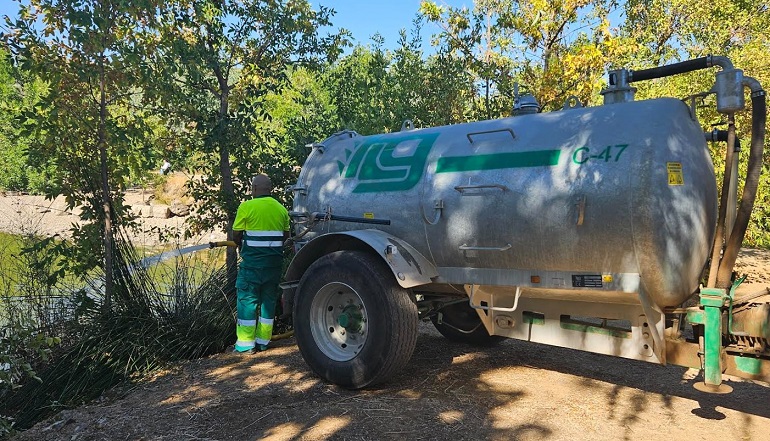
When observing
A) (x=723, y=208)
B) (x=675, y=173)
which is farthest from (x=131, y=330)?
(x=723, y=208)

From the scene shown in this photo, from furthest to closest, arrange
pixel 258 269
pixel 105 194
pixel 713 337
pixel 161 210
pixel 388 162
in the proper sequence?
1. pixel 161 210
2. pixel 105 194
3. pixel 258 269
4. pixel 388 162
5. pixel 713 337

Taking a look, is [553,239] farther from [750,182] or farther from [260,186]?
Answer: [260,186]

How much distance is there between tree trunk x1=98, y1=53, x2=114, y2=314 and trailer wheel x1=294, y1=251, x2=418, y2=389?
2.24 m

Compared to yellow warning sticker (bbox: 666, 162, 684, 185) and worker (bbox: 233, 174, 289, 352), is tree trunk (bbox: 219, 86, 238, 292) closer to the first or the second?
worker (bbox: 233, 174, 289, 352)

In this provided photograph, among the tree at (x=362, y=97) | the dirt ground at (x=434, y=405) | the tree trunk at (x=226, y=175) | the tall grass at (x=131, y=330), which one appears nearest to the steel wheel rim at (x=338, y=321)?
the dirt ground at (x=434, y=405)

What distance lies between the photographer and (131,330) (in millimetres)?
5891

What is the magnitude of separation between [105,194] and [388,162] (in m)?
3.18

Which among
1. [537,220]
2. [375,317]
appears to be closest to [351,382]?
[375,317]

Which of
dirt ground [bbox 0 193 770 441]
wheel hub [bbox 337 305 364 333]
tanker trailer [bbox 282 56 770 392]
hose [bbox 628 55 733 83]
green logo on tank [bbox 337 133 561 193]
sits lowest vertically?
dirt ground [bbox 0 193 770 441]

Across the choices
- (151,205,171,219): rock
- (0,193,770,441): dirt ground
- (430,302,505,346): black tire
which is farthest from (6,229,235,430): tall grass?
(151,205,171,219): rock

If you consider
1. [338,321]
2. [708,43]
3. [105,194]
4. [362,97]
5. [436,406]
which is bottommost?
[436,406]

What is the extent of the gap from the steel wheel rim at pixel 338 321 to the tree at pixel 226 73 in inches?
90.6

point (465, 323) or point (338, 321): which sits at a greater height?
point (338, 321)

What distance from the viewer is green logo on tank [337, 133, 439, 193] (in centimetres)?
491
